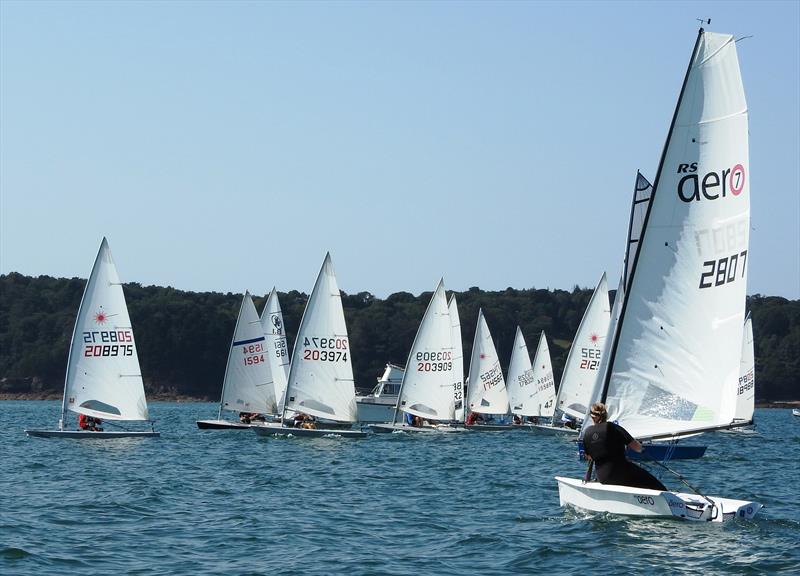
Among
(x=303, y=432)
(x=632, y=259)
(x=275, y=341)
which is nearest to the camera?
(x=632, y=259)

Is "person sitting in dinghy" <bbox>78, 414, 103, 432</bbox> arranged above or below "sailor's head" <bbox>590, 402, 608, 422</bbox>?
below

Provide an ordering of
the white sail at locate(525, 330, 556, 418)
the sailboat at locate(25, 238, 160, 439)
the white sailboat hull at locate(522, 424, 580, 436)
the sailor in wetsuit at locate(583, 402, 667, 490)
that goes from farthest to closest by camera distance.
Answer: the white sail at locate(525, 330, 556, 418) → the white sailboat hull at locate(522, 424, 580, 436) → the sailboat at locate(25, 238, 160, 439) → the sailor in wetsuit at locate(583, 402, 667, 490)

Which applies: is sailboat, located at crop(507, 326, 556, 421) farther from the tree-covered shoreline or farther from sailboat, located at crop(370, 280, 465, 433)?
the tree-covered shoreline

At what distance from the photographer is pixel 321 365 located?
143 ft

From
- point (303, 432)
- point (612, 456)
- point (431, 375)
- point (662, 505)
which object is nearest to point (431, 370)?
point (431, 375)

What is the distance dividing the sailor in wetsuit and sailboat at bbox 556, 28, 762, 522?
0.76 m

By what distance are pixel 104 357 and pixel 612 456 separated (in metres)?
24.1

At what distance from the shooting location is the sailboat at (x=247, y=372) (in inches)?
1901

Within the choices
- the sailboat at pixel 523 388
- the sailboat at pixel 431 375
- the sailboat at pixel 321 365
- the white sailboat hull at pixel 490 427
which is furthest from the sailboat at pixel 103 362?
the sailboat at pixel 523 388

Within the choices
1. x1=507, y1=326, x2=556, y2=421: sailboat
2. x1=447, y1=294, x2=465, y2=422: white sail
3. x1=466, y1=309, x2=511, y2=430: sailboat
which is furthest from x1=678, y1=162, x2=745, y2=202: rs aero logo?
x1=507, y1=326, x2=556, y2=421: sailboat

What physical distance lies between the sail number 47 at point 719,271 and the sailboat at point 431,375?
29.8 metres

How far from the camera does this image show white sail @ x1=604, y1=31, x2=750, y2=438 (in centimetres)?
1922

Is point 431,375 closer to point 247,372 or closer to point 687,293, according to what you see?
point 247,372

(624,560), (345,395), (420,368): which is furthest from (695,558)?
(420,368)
